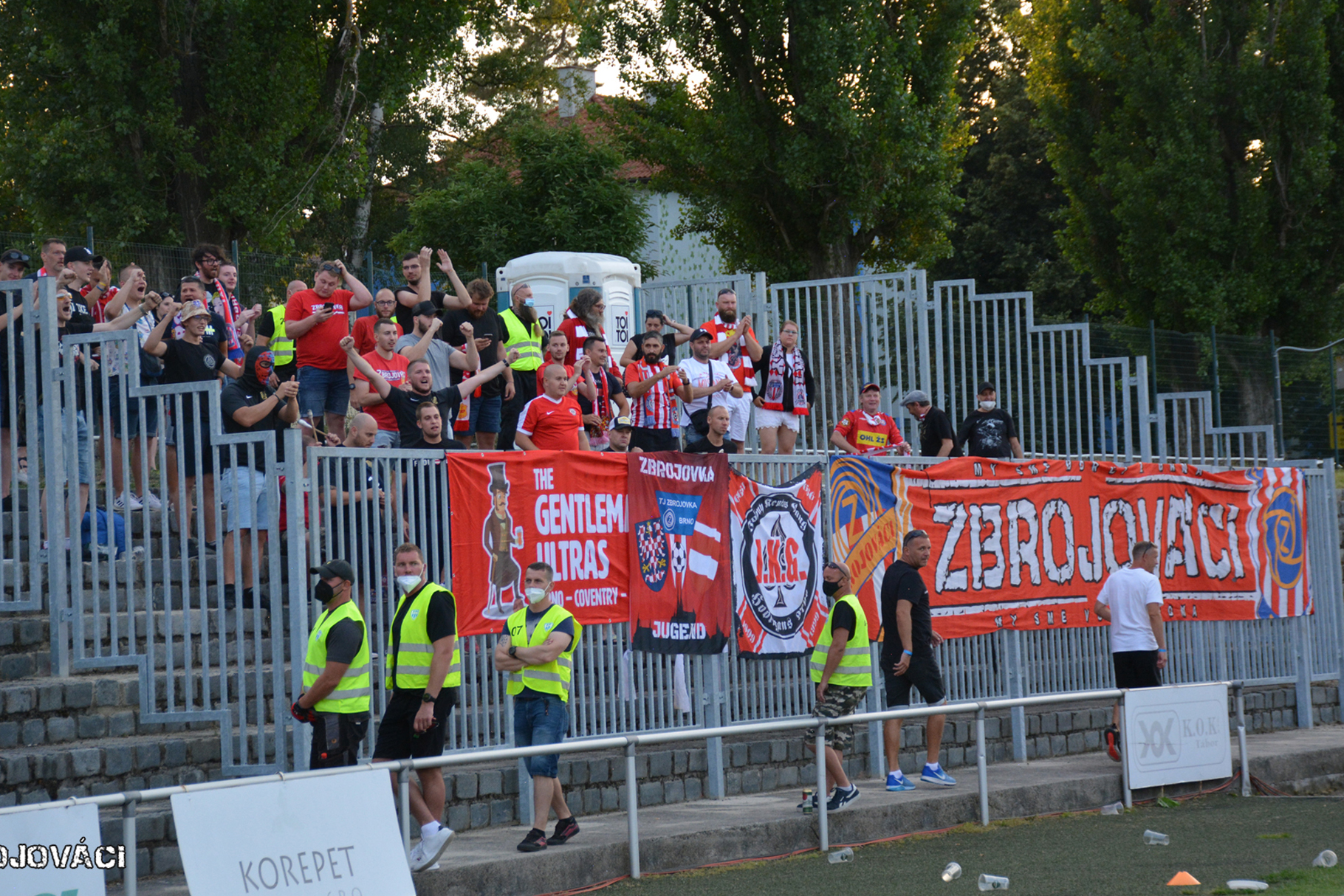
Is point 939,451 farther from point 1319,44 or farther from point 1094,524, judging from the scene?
point 1319,44

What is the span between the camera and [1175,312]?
30.4 m

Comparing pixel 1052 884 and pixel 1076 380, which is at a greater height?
pixel 1076 380

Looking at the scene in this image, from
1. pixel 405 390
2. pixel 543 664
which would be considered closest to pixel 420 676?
pixel 543 664

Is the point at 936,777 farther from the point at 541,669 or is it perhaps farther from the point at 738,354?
the point at 738,354

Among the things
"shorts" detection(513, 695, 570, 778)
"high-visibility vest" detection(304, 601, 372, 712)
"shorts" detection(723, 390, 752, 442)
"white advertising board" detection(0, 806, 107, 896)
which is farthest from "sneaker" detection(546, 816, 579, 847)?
"shorts" detection(723, 390, 752, 442)

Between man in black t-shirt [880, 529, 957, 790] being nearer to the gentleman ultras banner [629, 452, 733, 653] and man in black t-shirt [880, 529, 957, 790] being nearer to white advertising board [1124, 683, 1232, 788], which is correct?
the gentleman ultras banner [629, 452, 733, 653]

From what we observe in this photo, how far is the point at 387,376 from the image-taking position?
12680 millimetres

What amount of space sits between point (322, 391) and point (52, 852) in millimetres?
7195

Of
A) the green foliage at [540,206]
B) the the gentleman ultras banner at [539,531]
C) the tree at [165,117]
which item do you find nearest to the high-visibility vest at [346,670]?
the the gentleman ultras banner at [539,531]

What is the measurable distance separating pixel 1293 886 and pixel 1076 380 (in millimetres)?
9535

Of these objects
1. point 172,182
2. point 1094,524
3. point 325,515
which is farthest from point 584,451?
point 172,182

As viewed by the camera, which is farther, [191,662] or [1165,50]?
[1165,50]

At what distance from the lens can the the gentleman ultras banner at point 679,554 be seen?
39.8 ft

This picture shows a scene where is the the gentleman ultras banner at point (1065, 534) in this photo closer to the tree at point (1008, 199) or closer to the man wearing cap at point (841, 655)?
the man wearing cap at point (841, 655)
